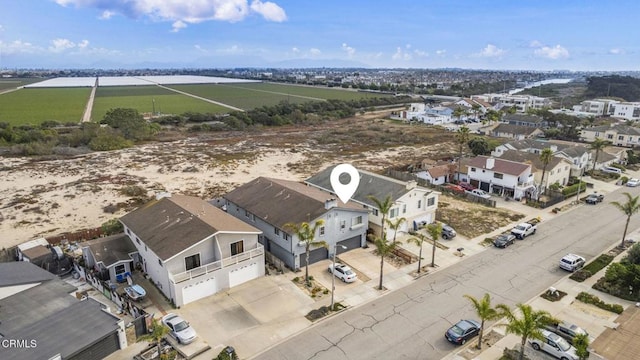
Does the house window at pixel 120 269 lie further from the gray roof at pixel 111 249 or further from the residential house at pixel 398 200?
the residential house at pixel 398 200

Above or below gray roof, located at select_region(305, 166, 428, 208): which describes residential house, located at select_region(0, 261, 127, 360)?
below

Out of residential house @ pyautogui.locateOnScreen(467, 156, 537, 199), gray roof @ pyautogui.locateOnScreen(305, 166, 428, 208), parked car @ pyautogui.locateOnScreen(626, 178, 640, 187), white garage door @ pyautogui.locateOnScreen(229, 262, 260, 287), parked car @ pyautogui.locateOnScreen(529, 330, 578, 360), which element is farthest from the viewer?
parked car @ pyautogui.locateOnScreen(626, 178, 640, 187)

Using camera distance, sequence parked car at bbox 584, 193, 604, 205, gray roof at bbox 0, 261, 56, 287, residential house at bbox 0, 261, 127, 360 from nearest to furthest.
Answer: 1. residential house at bbox 0, 261, 127, 360
2. gray roof at bbox 0, 261, 56, 287
3. parked car at bbox 584, 193, 604, 205

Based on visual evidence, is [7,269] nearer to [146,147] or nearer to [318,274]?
[318,274]

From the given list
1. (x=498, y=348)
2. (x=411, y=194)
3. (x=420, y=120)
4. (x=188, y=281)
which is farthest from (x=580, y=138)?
(x=188, y=281)

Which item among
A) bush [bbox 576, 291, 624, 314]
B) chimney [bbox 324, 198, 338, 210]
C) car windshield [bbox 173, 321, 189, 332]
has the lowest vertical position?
bush [bbox 576, 291, 624, 314]

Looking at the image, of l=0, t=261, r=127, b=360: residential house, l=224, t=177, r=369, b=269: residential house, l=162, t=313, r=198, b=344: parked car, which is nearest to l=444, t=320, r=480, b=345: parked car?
l=224, t=177, r=369, b=269: residential house

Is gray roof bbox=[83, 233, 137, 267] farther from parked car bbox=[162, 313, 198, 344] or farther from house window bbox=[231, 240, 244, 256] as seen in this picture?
parked car bbox=[162, 313, 198, 344]
